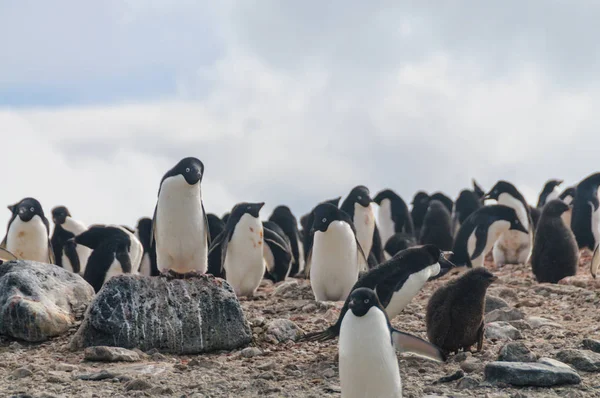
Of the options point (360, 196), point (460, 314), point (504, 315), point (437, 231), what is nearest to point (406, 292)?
point (460, 314)

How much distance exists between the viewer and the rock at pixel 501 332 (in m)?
8.37

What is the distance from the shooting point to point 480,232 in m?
14.5

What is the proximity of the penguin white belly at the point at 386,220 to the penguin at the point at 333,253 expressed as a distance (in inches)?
342

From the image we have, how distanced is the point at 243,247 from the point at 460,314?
15.9 ft

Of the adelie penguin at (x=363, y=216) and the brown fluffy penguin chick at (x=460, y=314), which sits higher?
the adelie penguin at (x=363, y=216)

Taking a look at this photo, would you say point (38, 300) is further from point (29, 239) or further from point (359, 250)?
point (29, 239)

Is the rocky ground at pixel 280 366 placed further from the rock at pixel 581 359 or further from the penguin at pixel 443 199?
the penguin at pixel 443 199

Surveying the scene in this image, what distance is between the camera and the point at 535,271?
1273 cm

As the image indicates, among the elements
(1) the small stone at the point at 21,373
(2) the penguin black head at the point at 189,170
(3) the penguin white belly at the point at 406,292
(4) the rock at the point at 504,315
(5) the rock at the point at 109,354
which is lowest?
(1) the small stone at the point at 21,373

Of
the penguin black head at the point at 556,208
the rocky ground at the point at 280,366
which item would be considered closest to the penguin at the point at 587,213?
the penguin black head at the point at 556,208

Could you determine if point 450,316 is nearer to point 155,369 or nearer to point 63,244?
point 155,369

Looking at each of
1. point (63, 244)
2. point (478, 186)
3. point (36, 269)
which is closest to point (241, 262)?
point (36, 269)

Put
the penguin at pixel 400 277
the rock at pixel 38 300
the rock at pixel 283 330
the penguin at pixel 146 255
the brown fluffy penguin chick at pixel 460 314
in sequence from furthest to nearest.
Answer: the penguin at pixel 146 255, the rock at pixel 38 300, the rock at pixel 283 330, the penguin at pixel 400 277, the brown fluffy penguin chick at pixel 460 314

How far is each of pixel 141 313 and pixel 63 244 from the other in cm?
834
